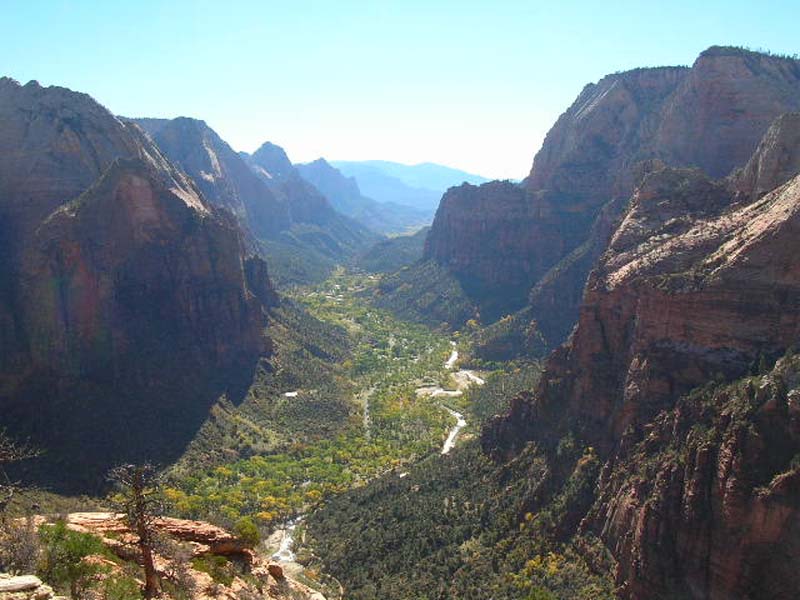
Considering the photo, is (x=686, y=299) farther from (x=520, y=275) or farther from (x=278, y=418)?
(x=520, y=275)

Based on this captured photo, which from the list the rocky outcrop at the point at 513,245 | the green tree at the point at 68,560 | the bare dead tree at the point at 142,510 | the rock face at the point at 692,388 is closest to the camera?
the green tree at the point at 68,560

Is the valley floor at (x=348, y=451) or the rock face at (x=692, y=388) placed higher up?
the rock face at (x=692, y=388)

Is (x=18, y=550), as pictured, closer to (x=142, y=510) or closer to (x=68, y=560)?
(x=68, y=560)

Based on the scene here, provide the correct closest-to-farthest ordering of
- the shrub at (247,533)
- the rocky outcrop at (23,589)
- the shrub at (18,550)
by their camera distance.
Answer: the rocky outcrop at (23,589), the shrub at (18,550), the shrub at (247,533)

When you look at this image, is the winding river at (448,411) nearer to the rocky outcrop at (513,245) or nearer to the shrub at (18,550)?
the rocky outcrop at (513,245)

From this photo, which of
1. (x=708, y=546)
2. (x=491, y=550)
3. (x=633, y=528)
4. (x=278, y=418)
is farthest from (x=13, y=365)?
(x=708, y=546)

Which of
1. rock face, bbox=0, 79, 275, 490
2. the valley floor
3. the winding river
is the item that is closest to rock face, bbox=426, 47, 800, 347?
the winding river

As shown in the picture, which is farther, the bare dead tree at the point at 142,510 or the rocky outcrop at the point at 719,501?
the rocky outcrop at the point at 719,501

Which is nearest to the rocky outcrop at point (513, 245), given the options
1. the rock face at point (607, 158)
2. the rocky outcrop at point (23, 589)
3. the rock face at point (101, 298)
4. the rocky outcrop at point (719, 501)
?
the rock face at point (607, 158)
